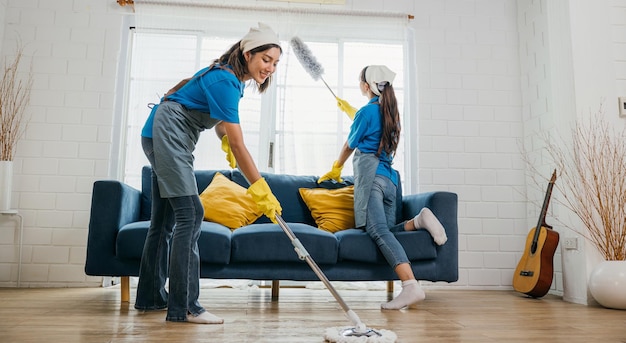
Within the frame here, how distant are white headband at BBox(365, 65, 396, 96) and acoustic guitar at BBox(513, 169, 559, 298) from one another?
132cm

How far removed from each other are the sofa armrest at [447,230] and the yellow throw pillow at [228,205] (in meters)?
1.05

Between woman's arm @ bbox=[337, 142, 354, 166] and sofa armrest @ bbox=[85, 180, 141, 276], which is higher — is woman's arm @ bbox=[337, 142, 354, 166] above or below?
above

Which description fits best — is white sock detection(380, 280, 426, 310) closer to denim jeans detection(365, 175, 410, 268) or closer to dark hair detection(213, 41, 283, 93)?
denim jeans detection(365, 175, 410, 268)

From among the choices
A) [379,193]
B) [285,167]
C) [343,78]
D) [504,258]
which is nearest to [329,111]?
[343,78]

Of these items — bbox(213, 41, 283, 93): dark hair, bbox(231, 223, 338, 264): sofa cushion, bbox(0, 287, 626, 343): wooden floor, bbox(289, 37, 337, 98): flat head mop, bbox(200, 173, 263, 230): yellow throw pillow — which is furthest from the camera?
bbox(289, 37, 337, 98): flat head mop

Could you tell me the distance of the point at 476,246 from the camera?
12.3ft

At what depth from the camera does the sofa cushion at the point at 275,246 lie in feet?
8.38

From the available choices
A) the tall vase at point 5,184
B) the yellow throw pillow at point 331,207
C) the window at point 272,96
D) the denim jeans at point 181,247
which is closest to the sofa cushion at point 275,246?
the yellow throw pillow at point 331,207

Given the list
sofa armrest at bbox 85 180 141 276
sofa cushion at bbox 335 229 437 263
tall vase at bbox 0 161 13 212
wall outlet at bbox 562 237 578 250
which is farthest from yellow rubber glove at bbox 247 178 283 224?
tall vase at bbox 0 161 13 212

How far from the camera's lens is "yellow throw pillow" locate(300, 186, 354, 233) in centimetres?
299

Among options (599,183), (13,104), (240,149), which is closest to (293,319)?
(240,149)

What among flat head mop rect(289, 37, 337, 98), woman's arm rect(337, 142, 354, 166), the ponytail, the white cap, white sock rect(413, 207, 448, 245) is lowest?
white sock rect(413, 207, 448, 245)

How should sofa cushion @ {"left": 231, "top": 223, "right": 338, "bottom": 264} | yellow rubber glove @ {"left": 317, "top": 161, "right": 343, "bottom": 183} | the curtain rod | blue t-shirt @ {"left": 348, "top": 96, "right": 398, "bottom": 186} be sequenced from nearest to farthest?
sofa cushion @ {"left": 231, "top": 223, "right": 338, "bottom": 264} → blue t-shirt @ {"left": 348, "top": 96, "right": 398, "bottom": 186} → yellow rubber glove @ {"left": 317, "top": 161, "right": 343, "bottom": 183} → the curtain rod

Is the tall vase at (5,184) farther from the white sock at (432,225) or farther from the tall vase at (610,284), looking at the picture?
the tall vase at (610,284)
